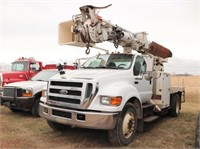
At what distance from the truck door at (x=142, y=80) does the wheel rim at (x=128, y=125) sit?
3.33 feet

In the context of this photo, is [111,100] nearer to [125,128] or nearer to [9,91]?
[125,128]

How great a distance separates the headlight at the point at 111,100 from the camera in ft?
16.3

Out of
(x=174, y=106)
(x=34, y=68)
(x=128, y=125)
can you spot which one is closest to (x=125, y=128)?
(x=128, y=125)

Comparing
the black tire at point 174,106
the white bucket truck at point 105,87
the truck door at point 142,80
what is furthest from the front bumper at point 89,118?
the black tire at point 174,106

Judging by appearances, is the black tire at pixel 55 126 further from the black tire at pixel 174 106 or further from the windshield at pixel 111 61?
the black tire at pixel 174 106

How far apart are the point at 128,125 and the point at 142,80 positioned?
1.57 meters

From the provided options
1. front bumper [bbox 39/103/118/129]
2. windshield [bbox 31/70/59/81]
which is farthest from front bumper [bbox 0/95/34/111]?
front bumper [bbox 39/103/118/129]

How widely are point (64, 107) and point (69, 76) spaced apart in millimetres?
772

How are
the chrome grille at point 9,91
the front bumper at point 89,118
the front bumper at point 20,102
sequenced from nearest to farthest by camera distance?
1. the front bumper at point 89,118
2. the front bumper at point 20,102
3. the chrome grille at point 9,91

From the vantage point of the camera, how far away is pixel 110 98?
4.95m

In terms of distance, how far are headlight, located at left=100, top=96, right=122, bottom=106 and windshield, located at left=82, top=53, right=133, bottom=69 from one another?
57.5 inches

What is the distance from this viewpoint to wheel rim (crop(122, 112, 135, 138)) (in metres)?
5.33

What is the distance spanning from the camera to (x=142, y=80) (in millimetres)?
6566

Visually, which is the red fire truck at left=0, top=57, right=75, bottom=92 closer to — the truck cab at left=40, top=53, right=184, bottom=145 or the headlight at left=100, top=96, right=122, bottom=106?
the truck cab at left=40, top=53, right=184, bottom=145
